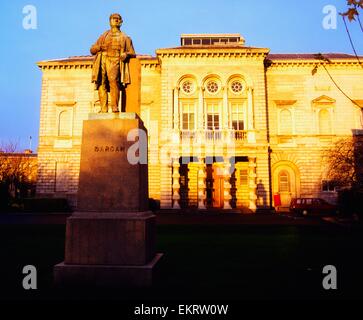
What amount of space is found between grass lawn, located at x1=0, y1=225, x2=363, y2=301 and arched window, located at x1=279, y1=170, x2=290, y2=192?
1748 cm

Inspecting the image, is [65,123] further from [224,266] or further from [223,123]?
[224,266]

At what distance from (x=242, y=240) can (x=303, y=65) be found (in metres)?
24.9

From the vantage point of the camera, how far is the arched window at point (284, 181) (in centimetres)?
3141

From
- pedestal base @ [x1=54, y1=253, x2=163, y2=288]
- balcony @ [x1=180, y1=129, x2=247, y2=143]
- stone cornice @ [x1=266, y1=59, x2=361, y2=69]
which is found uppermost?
stone cornice @ [x1=266, y1=59, x2=361, y2=69]

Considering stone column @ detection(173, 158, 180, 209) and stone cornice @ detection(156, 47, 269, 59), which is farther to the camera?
stone cornice @ detection(156, 47, 269, 59)

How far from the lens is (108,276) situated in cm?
595

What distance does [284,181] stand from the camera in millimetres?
31547

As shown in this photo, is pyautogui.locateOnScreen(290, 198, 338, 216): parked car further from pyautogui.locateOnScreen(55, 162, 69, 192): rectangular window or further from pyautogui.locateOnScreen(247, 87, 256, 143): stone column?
pyautogui.locateOnScreen(55, 162, 69, 192): rectangular window

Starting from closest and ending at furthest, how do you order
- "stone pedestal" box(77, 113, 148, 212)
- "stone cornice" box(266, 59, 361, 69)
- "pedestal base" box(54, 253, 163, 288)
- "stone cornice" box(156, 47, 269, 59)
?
"pedestal base" box(54, 253, 163, 288), "stone pedestal" box(77, 113, 148, 212), "stone cornice" box(156, 47, 269, 59), "stone cornice" box(266, 59, 361, 69)

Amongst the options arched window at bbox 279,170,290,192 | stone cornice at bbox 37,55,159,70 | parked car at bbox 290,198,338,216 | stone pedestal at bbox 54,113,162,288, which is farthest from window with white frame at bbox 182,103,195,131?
stone pedestal at bbox 54,113,162,288

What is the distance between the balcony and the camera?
97.0 feet

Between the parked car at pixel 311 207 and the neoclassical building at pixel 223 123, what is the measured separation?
2.40 metres
